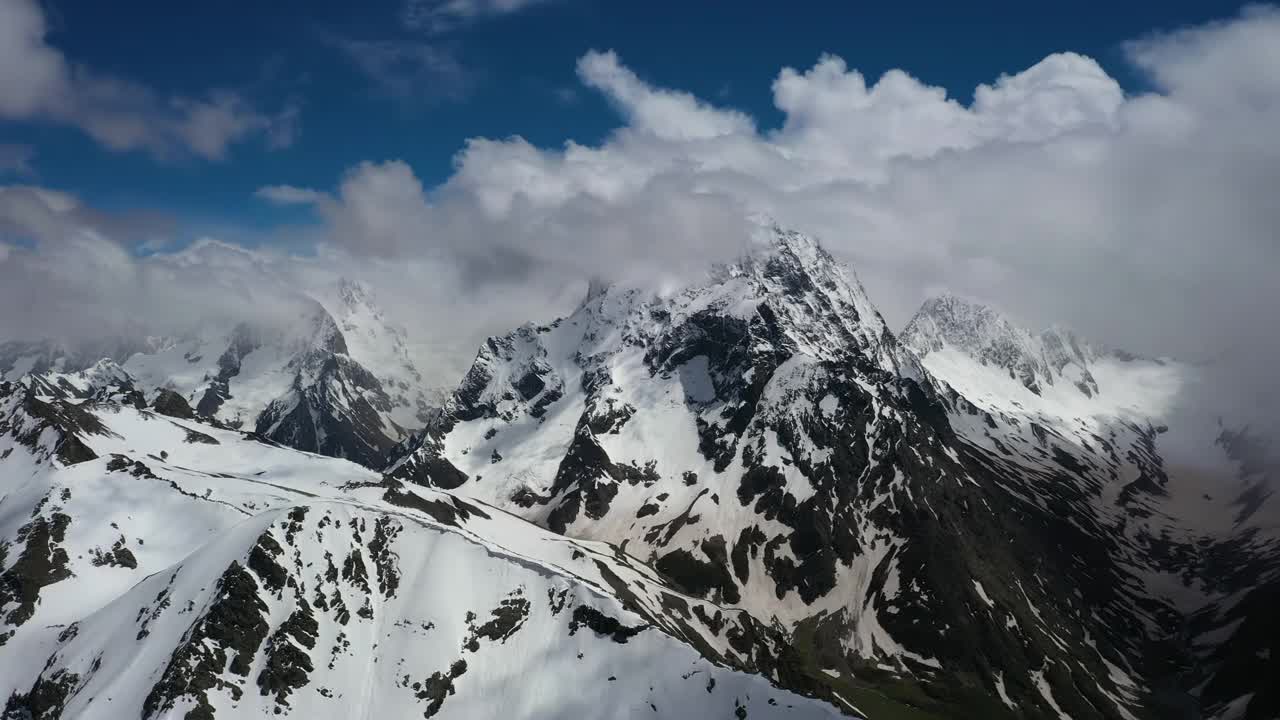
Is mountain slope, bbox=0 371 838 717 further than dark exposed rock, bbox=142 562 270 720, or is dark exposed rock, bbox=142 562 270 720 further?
mountain slope, bbox=0 371 838 717

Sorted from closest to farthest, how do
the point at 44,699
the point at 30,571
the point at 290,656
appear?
1. the point at 44,699
2. the point at 290,656
3. the point at 30,571

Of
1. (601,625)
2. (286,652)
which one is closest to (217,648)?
(286,652)

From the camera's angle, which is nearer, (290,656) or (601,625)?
(290,656)

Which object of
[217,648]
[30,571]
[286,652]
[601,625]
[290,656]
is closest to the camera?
[217,648]

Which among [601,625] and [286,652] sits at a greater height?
[601,625]

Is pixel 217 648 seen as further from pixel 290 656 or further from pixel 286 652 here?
pixel 290 656

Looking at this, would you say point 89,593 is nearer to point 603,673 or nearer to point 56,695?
point 56,695

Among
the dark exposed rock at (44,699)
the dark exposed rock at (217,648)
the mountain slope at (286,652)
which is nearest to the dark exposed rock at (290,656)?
the mountain slope at (286,652)

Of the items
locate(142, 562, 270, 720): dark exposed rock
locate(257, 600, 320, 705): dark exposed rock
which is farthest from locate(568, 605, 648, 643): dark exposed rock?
locate(142, 562, 270, 720): dark exposed rock

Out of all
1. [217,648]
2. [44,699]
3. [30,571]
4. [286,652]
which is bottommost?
[44,699]

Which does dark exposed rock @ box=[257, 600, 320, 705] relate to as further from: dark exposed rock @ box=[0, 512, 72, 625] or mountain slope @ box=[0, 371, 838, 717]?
dark exposed rock @ box=[0, 512, 72, 625]

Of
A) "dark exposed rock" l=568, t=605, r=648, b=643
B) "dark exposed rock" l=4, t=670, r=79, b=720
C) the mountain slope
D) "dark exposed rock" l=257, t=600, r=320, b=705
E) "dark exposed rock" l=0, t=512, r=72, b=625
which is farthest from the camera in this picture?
"dark exposed rock" l=0, t=512, r=72, b=625

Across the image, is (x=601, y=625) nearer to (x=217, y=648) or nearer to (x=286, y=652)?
(x=286, y=652)

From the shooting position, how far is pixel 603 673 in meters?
177
